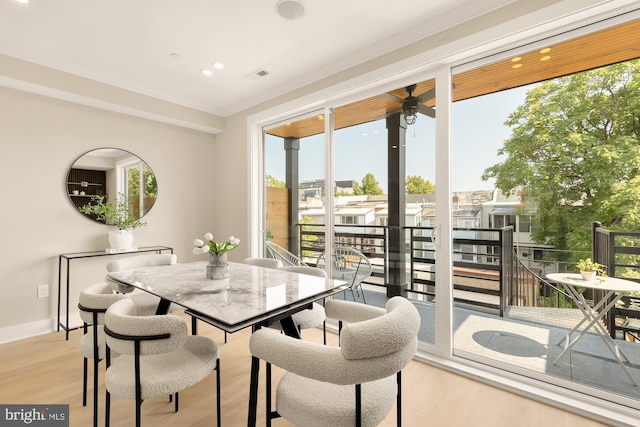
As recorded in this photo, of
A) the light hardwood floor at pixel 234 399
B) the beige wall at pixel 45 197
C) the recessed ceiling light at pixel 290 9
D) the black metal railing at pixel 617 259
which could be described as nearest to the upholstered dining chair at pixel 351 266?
the light hardwood floor at pixel 234 399

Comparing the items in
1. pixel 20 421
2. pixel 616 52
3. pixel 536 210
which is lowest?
pixel 20 421

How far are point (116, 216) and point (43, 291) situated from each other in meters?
0.97

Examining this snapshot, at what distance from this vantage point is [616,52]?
6.72 feet

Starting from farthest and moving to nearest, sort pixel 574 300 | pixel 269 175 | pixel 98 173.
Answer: pixel 269 175 < pixel 98 173 < pixel 574 300

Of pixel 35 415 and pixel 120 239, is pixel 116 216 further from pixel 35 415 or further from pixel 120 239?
pixel 35 415

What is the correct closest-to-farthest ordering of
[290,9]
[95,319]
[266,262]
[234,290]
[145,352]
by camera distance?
[145,352]
[95,319]
[234,290]
[290,9]
[266,262]

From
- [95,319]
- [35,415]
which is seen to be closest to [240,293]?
[95,319]

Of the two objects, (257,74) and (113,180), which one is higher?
(257,74)

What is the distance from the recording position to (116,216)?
11.4 ft

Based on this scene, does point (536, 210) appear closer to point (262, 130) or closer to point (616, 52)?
point (616, 52)

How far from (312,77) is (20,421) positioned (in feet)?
11.2

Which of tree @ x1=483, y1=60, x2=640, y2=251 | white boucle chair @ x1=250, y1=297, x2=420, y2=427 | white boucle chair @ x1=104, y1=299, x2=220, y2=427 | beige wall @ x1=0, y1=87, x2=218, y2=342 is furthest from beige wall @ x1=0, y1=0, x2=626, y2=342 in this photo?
white boucle chair @ x1=104, y1=299, x2=220, y2=427

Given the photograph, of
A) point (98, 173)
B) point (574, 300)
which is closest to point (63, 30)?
point (98, 173)

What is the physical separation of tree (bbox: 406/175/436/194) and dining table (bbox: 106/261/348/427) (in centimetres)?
119
